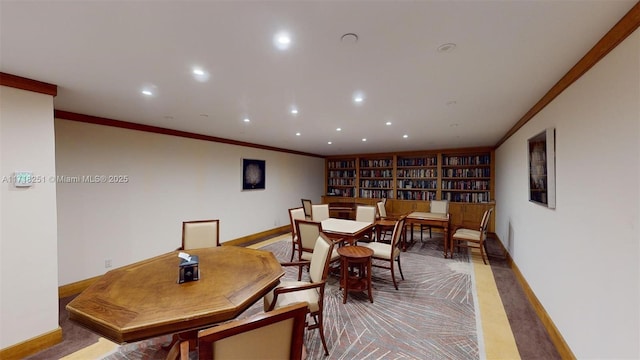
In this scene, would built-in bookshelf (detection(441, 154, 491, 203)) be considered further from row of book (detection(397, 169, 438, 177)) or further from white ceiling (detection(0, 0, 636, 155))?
white ceiling (detection(0, 0, 636, 155))

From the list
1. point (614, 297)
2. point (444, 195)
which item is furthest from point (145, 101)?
point (444, 195)

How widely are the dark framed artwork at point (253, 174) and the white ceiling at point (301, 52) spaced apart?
8.58 feet

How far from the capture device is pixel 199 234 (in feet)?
9.98

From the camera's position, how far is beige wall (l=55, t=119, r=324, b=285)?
10.4 ft

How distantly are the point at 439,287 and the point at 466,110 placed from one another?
7.71 ft

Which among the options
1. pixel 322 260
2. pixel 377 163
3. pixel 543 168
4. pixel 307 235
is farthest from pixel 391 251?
pixel 377 163

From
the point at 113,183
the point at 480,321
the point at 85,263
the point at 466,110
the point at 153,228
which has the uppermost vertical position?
the point at 466,110

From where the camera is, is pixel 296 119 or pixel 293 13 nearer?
pixel 293 13

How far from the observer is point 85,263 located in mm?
3250

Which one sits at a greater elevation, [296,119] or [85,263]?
[296,119]

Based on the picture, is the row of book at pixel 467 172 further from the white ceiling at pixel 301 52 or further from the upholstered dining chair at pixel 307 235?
the upholstered dining chair at pixel 307 235

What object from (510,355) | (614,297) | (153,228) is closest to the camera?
(614,297)

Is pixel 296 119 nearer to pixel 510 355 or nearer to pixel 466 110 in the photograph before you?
pixel 466 110

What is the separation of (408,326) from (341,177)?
6.33 meters
